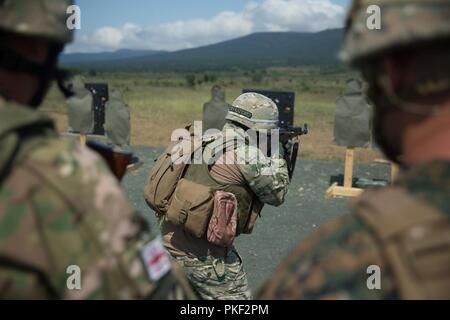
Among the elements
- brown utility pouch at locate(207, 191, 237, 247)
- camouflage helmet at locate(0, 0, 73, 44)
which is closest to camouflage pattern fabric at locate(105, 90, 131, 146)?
brown utility pouch at locate(207, 191, 237, 247)

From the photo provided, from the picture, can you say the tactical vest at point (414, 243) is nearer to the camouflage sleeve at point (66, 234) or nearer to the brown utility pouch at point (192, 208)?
the camouflage sleeve at point (66, 234)

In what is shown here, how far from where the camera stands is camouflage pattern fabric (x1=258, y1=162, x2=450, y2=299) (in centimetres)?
122

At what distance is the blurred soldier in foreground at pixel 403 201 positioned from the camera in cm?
116

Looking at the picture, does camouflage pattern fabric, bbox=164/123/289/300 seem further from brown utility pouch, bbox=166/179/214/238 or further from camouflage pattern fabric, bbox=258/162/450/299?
camouflage pattern fabric, bbox=258/162/450/299

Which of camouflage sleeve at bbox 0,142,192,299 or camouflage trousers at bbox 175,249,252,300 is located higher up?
camouflage sleeve at bbox 0,142,192,299

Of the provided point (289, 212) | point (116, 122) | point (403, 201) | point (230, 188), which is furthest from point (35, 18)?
point (116, 122)

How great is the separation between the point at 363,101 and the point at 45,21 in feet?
31.0

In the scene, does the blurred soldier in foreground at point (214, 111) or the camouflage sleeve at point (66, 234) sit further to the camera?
the blurred soldier in foreground at point (214, 111)

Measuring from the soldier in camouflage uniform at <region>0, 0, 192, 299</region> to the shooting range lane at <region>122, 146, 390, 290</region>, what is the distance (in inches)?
171

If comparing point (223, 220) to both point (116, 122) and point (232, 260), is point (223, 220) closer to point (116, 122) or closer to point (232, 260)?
point (232, 260)

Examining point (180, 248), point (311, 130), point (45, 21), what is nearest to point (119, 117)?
point (311, 130)

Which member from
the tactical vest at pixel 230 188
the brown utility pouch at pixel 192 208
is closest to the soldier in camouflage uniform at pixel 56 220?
the brown utility pouch at pixel 192 208

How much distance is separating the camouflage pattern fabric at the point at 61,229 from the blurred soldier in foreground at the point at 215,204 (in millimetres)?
2349

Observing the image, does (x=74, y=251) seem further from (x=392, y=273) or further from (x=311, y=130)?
(x=311, y=130)
